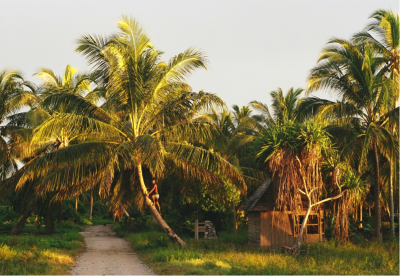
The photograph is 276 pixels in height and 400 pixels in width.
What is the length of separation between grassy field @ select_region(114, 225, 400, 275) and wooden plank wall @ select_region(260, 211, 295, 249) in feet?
3.13

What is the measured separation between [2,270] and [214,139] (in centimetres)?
957

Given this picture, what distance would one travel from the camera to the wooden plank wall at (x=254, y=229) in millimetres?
18170

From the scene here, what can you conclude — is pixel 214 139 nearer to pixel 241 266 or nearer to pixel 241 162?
pixel 241 266

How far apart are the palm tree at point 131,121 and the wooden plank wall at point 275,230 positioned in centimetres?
207

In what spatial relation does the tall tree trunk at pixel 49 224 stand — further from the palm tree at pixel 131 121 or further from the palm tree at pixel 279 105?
the palm tree at pixel 279 105

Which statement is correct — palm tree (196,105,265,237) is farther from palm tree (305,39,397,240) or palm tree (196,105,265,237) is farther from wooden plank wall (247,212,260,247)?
palm tree (305,39,397,240)

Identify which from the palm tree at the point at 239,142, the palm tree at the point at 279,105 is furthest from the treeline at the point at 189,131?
the palm tree at the point at 279,105

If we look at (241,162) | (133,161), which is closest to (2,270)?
(133,161)

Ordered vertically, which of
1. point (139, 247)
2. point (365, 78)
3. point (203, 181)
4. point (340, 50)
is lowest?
point (139, 247)

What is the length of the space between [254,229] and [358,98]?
775cm

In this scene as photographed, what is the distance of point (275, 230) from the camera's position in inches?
706

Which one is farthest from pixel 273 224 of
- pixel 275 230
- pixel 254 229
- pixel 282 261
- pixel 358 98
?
pixel 358 98

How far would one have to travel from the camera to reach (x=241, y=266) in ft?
40.7

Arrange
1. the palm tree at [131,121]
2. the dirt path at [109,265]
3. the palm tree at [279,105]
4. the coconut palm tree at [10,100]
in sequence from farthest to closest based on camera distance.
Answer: the palm tree at [279,105], the coconut palm tree at [10,100], the palm tree at [131,121], the dirt path at [109,265]
